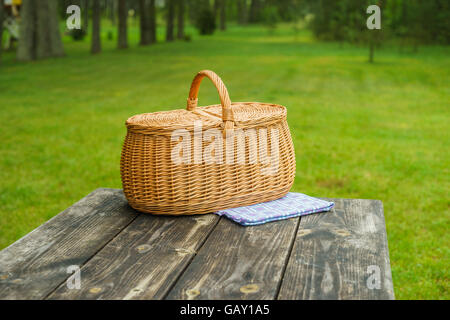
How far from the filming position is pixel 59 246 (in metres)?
1.88

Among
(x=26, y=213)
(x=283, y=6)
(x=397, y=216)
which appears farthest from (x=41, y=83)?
(x=283, y=6)

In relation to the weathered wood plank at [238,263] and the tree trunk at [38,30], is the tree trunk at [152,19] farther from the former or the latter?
the weathered wood plank at [238,263]

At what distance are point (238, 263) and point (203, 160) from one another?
52 centimetres

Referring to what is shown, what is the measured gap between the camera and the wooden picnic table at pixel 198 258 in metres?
1.52

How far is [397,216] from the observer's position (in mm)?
4555

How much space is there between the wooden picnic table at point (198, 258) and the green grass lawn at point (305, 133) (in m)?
1.65

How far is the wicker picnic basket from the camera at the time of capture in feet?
6.81

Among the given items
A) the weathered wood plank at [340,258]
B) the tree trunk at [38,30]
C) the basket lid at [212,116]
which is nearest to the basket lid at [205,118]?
the basket lid at [212,116]

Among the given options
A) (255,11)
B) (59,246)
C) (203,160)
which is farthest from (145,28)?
(255,11)

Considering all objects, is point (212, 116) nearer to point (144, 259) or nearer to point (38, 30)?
point (144, 259)

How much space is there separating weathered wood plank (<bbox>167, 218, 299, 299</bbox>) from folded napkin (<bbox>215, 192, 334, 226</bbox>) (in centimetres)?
3

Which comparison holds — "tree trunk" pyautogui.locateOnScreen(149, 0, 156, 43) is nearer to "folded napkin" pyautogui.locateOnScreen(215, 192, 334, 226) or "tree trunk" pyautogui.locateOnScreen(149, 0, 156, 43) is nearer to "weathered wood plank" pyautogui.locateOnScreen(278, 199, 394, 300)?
"folded napkin" pyautogui.locateOnScreen(215, 192, 334, 226)
